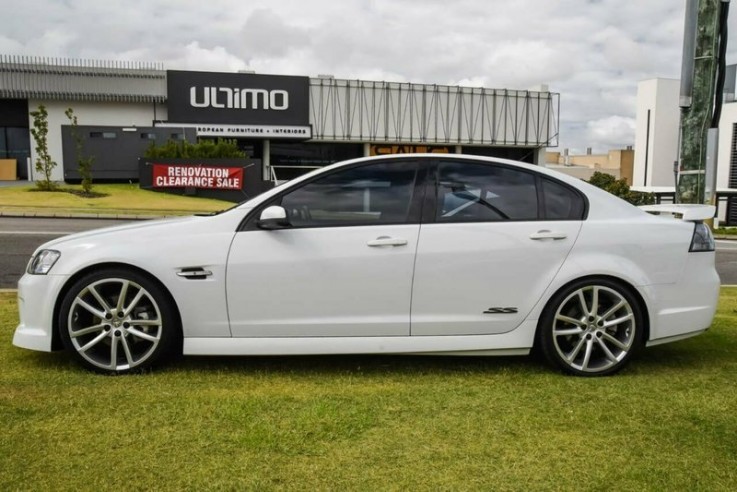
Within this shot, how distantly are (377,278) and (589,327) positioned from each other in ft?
4.71

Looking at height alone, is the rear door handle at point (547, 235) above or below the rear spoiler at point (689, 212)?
below

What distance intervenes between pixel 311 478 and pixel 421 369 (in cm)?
180

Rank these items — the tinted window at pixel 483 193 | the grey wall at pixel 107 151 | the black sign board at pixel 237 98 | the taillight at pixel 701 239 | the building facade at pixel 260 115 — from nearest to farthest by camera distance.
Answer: the tinted window at pixel 483 193 < the taillight at pixel 701 239 < the grey wall at pixel 107 151 < the building facade at pixel 260 115 < the black sign board at pixel 237 98

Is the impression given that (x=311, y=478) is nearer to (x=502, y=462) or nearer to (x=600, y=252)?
(x=502, y=462)

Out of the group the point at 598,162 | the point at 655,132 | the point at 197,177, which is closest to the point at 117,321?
the point at 197,177

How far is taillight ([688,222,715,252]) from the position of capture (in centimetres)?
443

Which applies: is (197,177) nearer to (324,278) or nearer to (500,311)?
(324,278)

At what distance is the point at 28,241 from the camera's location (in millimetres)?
13219

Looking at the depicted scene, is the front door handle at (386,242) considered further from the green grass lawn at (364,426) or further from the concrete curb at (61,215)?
the concrete curb at (61,215)

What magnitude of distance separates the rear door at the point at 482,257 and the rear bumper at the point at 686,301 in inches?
28.9

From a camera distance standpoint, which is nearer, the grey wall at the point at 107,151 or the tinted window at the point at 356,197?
the tinted window at the point at 356,197

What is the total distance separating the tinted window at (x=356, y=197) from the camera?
14.0ft

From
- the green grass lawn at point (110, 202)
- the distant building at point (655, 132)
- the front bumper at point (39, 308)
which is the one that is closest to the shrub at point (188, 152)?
the green grass lawn at point (110, 202)

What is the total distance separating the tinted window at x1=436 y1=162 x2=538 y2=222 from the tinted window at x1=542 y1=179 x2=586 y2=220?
0.09 m
